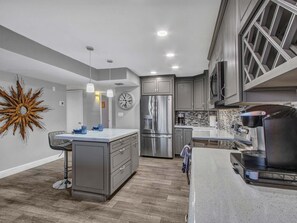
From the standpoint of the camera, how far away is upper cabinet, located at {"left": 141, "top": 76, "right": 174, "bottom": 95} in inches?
188

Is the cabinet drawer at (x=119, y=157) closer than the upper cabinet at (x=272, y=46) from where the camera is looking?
No

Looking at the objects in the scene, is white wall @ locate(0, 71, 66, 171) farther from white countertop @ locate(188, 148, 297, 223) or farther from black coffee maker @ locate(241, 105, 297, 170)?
black coffee maker @ locate(241, 105, 297, 170)

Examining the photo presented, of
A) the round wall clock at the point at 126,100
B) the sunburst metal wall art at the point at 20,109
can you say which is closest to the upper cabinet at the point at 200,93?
the round wall clock at the point at 126,100

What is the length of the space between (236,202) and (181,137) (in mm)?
4088

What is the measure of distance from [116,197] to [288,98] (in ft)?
7.88

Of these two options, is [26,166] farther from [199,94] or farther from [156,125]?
[199,94]

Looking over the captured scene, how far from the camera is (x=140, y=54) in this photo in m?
3.11

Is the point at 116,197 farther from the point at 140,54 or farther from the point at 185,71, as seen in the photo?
the point at 185,71

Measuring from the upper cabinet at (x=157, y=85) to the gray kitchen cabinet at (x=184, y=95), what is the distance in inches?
15.6

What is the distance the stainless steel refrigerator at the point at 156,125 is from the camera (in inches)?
180

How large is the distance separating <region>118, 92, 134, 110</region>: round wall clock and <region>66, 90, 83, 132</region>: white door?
1.70 metres

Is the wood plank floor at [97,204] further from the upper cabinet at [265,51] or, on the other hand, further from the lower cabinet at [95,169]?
the upper cabinet at [265,51]

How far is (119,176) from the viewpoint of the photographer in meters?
2.64

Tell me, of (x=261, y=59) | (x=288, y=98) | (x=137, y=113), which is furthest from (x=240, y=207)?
(x=137, y=113)
